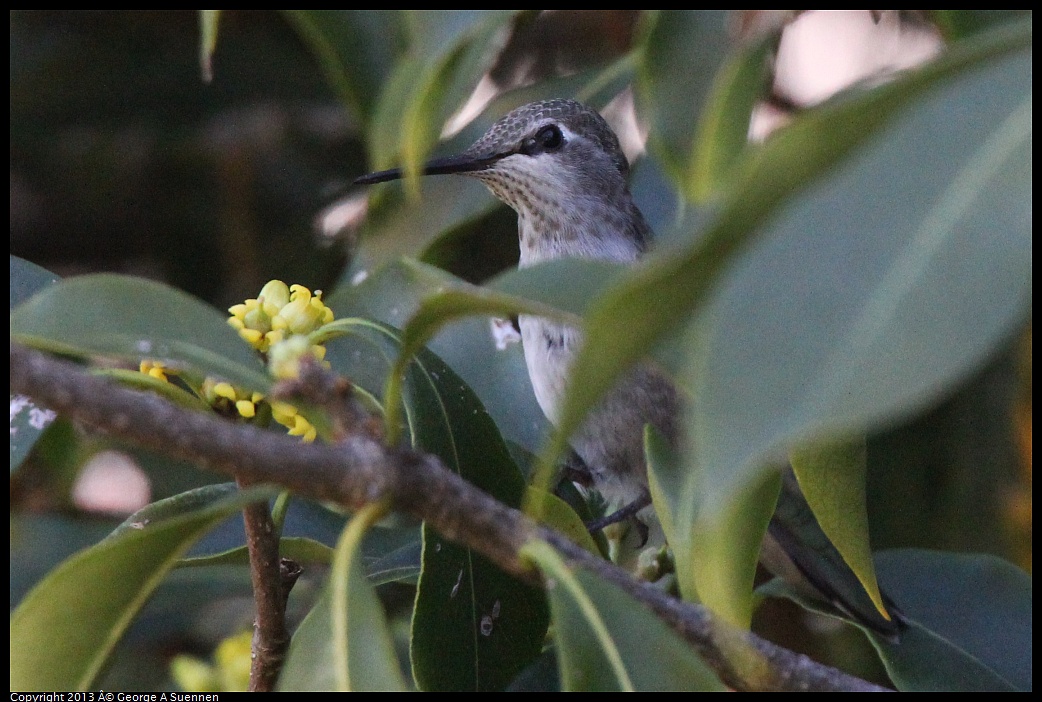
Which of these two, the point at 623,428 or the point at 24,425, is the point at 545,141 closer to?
the point at 623,428

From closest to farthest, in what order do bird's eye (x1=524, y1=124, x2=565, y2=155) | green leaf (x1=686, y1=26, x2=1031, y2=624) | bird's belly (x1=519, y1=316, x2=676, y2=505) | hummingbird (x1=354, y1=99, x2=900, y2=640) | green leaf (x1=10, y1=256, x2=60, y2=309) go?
green leaf (x1=686, y1=26, x2=1031, y2=624), green leaf (x1=10, y1=256, x2=60, y2=309), hummingbird (x1=354, y1=99, x2=900, y2=640), bird's belly (x1=519, y1=316, x2=676, y2=505), bird's eye (x1=524, y1=124, x2=565, y2=155)

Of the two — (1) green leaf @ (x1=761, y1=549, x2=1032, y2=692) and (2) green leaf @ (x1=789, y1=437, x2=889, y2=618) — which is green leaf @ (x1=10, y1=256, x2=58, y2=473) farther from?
(1) green leaf @ (x1=761, y1=549, x2=1032, y2=692)

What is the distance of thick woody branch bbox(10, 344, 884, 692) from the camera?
0.85 metres

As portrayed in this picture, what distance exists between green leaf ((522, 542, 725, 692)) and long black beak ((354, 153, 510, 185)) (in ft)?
4.80

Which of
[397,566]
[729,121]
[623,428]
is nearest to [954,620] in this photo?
[623,428]

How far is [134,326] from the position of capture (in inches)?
39.9

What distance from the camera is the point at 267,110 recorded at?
11.0 ft

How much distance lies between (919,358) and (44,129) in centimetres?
319

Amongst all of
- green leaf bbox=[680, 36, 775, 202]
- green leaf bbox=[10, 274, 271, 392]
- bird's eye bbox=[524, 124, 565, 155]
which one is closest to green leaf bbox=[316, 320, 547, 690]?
green leaf bbox=[10, 274, 271, 392]

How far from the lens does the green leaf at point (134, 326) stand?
0.99 metres

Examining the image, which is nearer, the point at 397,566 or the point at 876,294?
the point at 876,294

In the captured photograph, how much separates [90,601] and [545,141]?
6.20 feet

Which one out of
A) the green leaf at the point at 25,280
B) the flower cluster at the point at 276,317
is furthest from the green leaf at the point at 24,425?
the flower cluster at the point at 276,317

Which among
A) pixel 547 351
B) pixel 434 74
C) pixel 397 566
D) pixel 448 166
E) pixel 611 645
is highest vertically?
pixel 448 166
